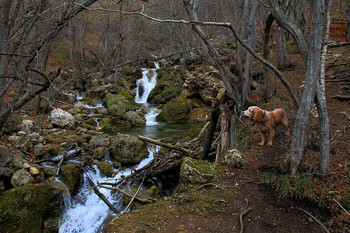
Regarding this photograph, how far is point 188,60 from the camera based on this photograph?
17.2m

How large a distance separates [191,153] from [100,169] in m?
3.05

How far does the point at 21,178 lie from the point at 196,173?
4012 millimetres

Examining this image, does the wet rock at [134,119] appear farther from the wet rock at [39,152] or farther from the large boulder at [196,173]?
the large boulder at [196,173]

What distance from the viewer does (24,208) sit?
387 centimetres

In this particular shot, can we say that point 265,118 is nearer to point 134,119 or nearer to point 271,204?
point 271,204

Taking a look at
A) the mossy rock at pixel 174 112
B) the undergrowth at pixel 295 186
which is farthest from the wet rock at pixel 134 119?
the undergrowth at pixel 295 186

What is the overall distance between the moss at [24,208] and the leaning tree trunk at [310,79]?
5022mm

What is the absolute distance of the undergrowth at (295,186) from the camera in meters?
2.93

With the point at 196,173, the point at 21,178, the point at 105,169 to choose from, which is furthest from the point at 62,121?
the point at 196,173

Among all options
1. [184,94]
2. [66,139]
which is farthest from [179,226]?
[184,94]

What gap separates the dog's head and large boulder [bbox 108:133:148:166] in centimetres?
435

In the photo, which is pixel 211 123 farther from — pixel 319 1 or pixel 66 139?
pixel 66 139

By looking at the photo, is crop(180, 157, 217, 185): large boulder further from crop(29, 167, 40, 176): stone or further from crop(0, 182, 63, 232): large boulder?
crop(29, 167, 40, 176): stone

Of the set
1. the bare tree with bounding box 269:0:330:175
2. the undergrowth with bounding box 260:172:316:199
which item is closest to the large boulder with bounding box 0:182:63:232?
the undergrowth with bounding box 260:172:316:199
